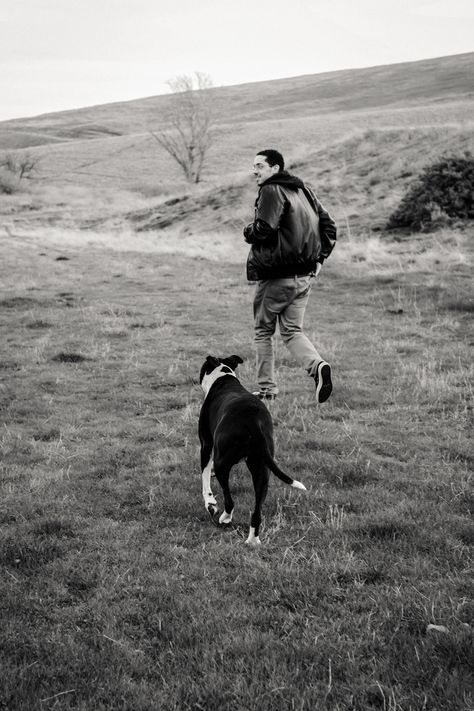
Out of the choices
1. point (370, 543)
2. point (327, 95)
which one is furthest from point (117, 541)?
point (327, 95)

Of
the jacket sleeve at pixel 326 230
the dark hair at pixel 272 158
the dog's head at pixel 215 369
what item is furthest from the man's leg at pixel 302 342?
the dog's head at pixel 215 369

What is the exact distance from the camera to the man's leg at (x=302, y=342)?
23.1ft

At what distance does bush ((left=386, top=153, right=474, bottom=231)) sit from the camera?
73.5ft

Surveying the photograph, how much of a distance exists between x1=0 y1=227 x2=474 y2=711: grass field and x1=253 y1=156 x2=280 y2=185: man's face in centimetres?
279

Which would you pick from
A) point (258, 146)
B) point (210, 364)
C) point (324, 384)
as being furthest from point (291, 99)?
point (210, 364)

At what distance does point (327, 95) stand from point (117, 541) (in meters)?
117

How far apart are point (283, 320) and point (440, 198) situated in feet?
57.5

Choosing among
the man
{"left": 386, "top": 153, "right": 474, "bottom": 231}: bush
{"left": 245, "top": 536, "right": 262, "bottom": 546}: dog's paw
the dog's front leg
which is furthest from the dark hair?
{"left": 386, "top": 153, "right": 474, "bottom": 231}: bush

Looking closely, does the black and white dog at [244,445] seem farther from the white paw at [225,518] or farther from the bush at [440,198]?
the bush at [440,198]

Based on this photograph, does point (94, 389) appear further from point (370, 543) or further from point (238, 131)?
point (238, 131)

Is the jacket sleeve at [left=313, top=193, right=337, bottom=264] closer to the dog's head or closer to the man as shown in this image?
the man

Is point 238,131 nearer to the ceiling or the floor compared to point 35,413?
nearer to the ceiling

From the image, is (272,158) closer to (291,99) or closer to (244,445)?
(244,445)

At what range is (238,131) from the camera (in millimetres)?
78688
